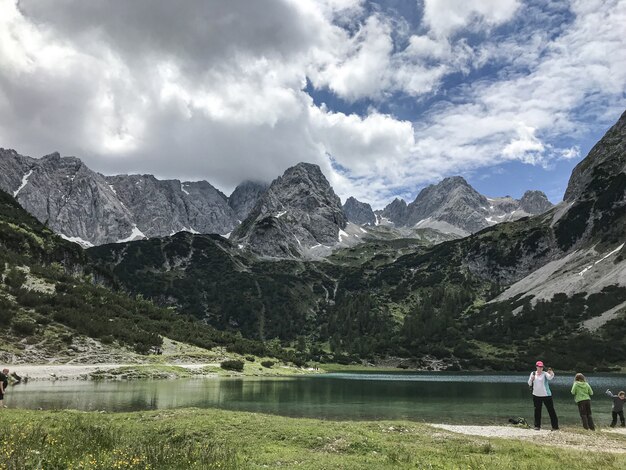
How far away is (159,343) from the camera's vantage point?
5039 inches

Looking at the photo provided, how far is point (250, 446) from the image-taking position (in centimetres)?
2311

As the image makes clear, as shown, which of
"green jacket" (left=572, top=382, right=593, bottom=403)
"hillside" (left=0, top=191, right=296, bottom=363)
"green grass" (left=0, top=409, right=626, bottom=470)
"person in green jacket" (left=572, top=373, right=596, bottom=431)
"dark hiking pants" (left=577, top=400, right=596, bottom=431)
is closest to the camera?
"green grass" (left=0, top=409, right=626, bottom=470)

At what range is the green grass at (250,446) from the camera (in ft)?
53.7

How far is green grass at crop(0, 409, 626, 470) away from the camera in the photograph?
1636 cm

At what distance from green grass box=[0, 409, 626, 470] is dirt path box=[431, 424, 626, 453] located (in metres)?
0.85

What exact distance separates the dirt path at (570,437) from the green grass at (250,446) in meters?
0.85

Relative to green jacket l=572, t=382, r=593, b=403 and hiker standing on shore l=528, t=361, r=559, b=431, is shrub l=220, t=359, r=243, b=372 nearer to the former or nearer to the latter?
hiker standing on shore l=528, t=361, r=559, b=431

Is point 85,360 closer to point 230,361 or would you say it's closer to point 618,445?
point 230,361

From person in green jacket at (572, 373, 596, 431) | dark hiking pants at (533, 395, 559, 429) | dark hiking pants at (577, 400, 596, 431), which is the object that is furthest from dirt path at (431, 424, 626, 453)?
person in green jacket at (572, 373, 596, 431)

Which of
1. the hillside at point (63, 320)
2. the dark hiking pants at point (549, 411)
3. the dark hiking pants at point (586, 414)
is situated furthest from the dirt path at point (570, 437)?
the hillside at point (63, 320)

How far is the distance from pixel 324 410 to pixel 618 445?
29.7m

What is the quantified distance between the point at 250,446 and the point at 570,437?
21.1 m

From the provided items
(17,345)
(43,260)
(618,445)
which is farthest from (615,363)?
(43,260)

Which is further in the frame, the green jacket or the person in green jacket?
the green jacket
